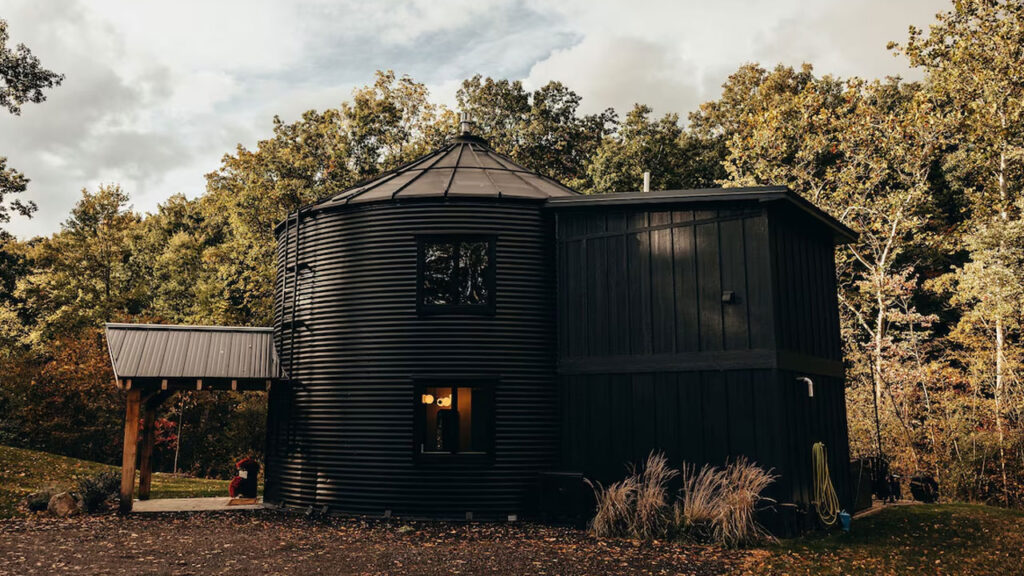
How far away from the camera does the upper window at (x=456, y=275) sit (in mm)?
12984

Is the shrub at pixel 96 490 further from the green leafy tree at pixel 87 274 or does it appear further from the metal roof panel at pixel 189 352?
the green leafy tree at pixel 87 274

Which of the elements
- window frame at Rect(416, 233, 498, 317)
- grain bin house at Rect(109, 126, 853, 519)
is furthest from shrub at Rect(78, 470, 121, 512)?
window frame at Rect(416, 233, 498, 317)

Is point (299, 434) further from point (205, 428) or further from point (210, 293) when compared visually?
point (210, 293)

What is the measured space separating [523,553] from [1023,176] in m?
21.1

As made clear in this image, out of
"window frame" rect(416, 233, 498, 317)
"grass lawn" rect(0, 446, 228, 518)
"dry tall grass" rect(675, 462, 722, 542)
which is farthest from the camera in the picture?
"grass lawn" rect(0, 446, 228, 518)

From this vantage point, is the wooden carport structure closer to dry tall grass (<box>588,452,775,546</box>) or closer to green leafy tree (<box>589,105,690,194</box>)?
dry tall grass (<box>588,452,775,546</box>)

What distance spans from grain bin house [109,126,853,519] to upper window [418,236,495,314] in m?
0.06

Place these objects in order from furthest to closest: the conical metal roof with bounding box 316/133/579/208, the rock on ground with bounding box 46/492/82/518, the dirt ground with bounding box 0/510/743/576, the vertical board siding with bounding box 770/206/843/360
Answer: the conical metal roof with bounding box 316/133/579/208 < the rock on ground with bounding box 46/492/82/518 < the vertical board siding with bounding box 770/206/843/360 < the dirt ground with bounding box 0/510/743/576

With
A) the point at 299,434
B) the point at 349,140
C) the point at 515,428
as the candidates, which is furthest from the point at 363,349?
the point at 349,140

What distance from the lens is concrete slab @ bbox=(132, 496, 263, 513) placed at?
13.7 metres

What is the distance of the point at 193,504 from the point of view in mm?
14430

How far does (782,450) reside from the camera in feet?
35.7

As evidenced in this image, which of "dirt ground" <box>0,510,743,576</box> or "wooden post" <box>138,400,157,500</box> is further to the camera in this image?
"wooden post" <box>138,400,157,500</box>

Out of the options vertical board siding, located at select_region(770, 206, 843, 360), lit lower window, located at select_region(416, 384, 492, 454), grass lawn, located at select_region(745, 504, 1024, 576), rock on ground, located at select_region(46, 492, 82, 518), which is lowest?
grass lawn, located at select_region(745, 504, 1024, 576)
